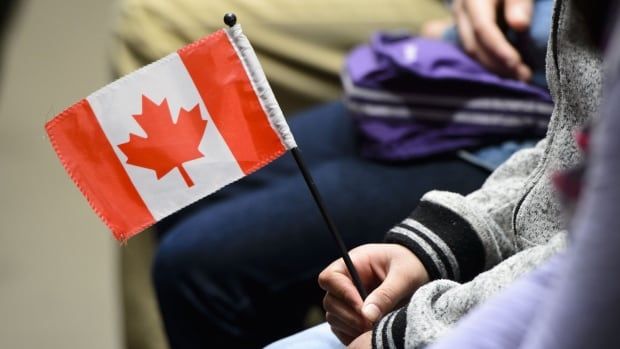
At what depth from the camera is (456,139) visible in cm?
87

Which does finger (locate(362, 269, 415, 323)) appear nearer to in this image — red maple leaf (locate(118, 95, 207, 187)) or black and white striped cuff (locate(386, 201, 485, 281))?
black and white striped cuff (locate(386, 201, 485, 281))

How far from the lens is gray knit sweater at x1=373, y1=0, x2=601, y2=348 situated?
482mm

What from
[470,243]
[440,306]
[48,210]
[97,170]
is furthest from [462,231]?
[48,210]

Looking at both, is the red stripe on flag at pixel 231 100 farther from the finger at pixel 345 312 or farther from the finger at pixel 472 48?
the finger at pixel 472 48

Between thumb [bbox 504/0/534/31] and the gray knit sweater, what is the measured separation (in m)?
0.23

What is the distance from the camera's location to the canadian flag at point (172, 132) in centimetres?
57

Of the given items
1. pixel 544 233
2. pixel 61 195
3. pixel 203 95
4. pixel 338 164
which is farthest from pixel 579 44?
pixel 61 195

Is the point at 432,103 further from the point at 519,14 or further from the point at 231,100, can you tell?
the point at 231,100

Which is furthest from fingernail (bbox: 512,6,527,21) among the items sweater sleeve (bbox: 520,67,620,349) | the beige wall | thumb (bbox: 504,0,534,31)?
the beige wall

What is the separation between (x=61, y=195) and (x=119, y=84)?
55.3 inches

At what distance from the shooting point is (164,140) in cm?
58

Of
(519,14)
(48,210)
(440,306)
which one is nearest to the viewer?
(440,306)

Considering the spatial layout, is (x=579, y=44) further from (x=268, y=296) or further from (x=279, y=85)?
(x=279, y=85)

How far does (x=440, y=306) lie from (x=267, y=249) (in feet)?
1.37
